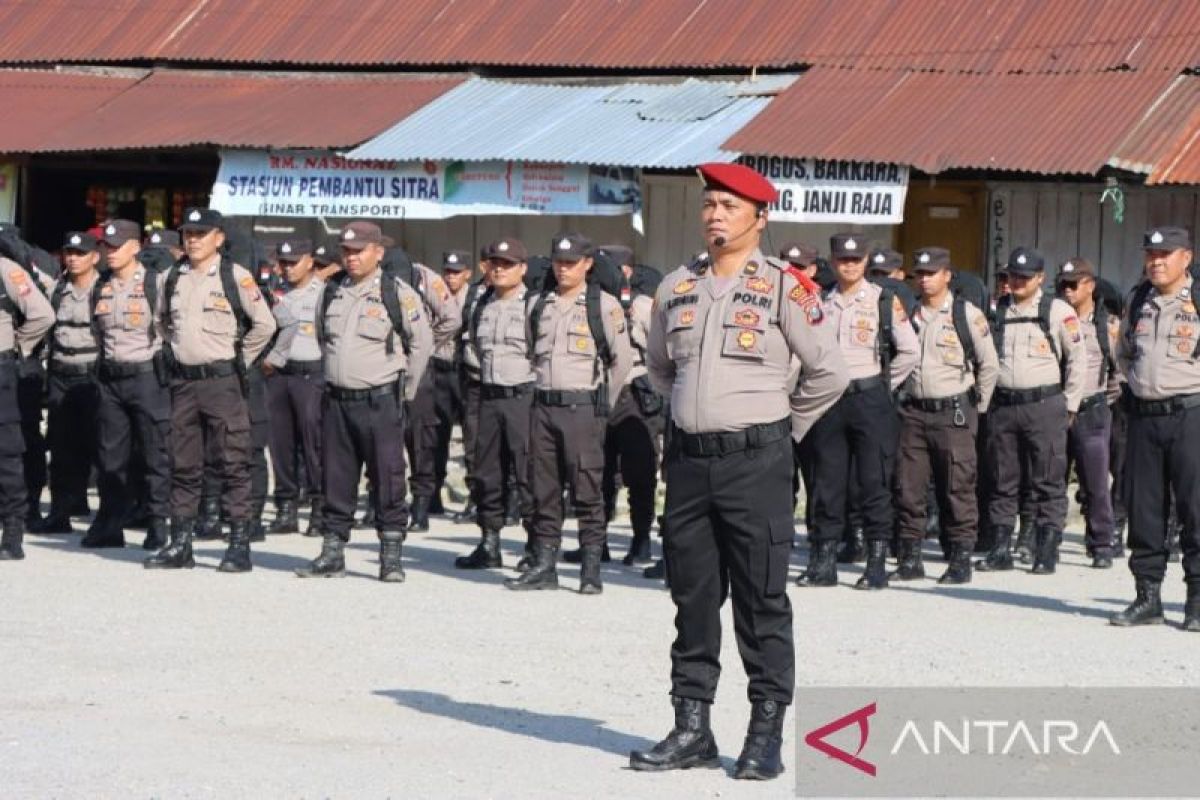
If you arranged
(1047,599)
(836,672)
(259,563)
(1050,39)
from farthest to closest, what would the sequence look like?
(1050,39) → (259,563) → (1047,599) → (836,672)

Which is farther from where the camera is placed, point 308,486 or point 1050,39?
point 1050,39

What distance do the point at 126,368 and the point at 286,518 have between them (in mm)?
1994

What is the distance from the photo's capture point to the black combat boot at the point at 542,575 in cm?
1273

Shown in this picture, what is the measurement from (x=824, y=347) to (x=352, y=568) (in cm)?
583


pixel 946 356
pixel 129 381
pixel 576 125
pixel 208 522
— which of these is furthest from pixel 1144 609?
pixel 576 125

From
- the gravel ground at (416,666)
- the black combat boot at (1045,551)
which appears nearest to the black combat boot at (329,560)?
the gravel ground at (416,666)

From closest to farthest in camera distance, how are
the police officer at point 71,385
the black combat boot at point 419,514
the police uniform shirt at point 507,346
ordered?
the police uniform shirt at point 507,346, the police officer at point 71,385, the black combat boot at point 419,514

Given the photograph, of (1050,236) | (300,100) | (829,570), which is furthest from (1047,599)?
(300,100)

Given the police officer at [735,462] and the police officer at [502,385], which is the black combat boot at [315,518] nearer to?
the police officer at [502,385]

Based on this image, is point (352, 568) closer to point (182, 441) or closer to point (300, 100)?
point (182, 441)

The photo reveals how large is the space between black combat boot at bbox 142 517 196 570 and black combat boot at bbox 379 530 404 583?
1156mm

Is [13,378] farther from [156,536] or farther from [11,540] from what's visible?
[156,536]

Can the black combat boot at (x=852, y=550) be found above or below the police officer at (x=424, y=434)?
below

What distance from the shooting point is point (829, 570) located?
1307 cm
